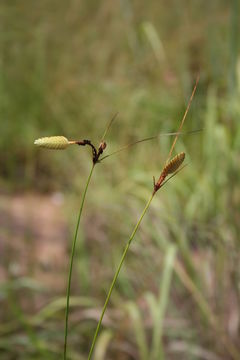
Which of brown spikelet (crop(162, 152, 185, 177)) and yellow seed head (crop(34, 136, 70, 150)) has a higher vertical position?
yellow seed head (crop(34, 136, 70, 150))

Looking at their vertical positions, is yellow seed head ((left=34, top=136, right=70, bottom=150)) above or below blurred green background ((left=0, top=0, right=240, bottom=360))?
below

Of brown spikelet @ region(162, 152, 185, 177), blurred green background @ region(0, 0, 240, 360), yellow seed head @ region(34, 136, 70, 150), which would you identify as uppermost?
blurred green background @ region(0, 0, 240, 360)

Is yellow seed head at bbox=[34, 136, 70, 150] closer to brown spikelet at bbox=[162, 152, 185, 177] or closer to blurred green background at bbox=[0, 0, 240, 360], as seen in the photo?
brown spikelet at bbox=[162, 152, 185, 177]

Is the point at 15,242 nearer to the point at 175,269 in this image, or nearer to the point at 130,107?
the point at 130,107

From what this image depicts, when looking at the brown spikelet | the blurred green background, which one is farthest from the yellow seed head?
the blurred green background

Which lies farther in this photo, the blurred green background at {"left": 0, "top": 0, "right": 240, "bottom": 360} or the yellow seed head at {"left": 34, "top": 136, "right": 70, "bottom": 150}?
the blurred green background at {"left": 0, "top": 0, "right": 240, "bottom": 360}

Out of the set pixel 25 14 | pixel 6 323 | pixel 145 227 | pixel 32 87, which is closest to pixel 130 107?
pixel 32 87

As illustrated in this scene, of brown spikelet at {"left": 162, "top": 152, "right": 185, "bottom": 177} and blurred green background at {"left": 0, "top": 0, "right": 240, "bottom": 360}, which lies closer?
brown spikelet at {"left": 162, "top": 152, "right": 185, "bottom": 177}

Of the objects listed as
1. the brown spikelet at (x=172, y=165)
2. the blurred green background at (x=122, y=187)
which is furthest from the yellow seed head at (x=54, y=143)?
the blurred green background at (x=122, y=187)
